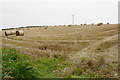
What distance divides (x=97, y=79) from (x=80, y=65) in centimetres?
138

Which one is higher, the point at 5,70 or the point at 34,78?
the point at 5,70

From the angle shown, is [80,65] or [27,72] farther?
[80,65]

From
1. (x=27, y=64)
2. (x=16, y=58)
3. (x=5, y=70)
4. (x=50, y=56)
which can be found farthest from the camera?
(x=50, y=56)

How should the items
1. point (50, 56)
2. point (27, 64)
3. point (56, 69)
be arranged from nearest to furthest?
point (27, 64) < point (56, 69) < point (50, 56)

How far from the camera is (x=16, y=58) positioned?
6.85m

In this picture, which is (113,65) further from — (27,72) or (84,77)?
(27,72)

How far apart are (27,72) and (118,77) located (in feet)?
10.8

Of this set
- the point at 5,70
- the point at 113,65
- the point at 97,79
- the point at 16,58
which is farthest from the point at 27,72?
the point at 113,65

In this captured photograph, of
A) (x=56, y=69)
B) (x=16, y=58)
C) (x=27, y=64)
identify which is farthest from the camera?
(x=16, y=58)

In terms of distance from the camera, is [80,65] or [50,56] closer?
[80,65]

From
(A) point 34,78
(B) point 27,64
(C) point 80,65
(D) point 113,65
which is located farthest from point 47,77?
(D) point 113,65

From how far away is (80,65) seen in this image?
6.34 meters

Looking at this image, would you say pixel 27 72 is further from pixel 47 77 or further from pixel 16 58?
pixel 16 58

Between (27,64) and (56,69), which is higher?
(27,64)
